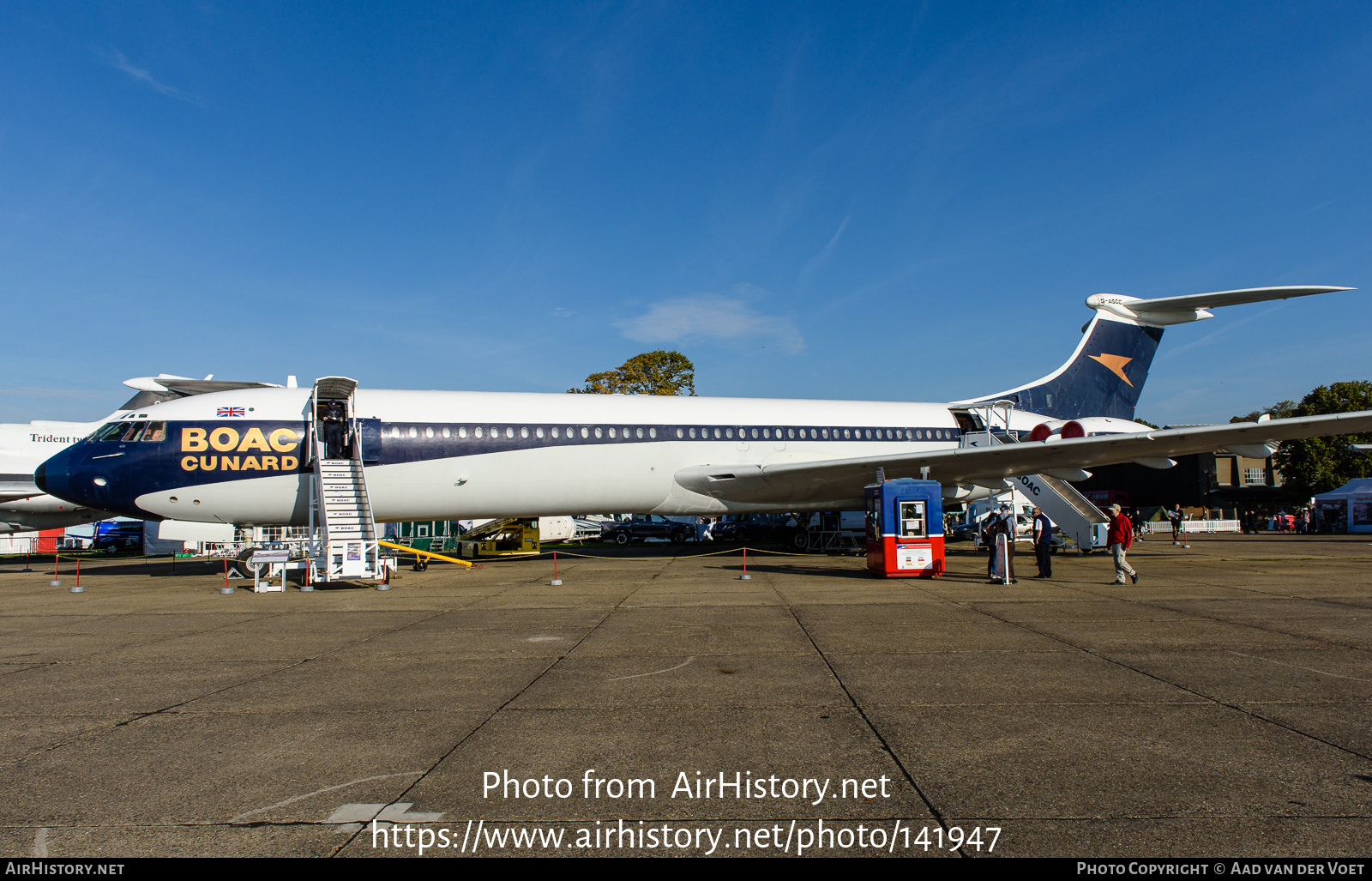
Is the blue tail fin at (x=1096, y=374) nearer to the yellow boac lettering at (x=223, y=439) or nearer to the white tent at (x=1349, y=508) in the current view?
the yellow boac lettering at (x=223, y=439)

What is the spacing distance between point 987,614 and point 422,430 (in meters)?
12.9

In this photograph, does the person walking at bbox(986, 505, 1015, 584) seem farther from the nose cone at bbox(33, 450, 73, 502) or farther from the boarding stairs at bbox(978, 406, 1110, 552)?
the nose cone at bbox(33, 450, 73, 502)

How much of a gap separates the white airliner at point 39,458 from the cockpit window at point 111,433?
4197mm

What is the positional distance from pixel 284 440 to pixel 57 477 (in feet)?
15.3

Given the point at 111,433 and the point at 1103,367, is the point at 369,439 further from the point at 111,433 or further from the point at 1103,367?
the point at 1103,367

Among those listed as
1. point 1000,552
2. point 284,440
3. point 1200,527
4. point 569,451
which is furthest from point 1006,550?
point 1200,527

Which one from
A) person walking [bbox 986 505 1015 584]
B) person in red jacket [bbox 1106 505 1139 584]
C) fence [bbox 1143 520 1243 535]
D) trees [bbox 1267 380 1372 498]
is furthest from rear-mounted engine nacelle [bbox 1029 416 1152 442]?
trees [bbox 1267 380 1372 498]

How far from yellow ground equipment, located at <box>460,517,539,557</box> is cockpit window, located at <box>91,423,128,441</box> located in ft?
38.9

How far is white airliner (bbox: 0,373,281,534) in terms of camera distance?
75.8 feet

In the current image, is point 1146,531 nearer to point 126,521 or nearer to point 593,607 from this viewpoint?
point 593,607

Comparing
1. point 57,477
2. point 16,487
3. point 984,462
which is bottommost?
point 984,462

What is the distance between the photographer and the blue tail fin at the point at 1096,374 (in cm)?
2562

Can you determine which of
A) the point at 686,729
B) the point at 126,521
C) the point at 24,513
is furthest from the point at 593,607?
the point at 126,521

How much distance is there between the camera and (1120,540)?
14172 mm
